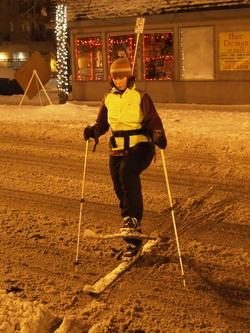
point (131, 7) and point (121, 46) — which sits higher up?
point (131, 7)

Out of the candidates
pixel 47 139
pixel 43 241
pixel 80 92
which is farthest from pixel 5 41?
pixel 43 241

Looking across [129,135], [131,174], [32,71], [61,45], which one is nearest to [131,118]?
[129,135]

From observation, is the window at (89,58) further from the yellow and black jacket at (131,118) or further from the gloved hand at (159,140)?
the gloved hand at (159,140)

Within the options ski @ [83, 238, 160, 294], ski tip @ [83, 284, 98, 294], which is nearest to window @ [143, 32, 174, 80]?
ski @ [83, 238, 160, 294]

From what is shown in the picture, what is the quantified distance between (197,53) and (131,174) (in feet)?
47.8

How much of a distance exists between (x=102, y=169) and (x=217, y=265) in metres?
4.79

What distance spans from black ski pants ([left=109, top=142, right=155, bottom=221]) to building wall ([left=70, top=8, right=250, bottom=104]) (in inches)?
525

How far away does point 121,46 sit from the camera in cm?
2117

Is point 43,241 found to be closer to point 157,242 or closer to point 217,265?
point 157,242

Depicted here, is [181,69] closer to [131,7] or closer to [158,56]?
[158,56]

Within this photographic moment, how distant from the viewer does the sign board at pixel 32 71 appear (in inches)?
749

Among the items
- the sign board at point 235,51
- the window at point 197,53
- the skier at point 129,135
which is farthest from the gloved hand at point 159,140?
the window at point 197,53

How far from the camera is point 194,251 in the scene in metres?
6.04

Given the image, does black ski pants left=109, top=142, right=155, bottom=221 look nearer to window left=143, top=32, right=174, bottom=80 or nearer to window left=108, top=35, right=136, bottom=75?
window left=143, top=32, right=174, bottom=80
